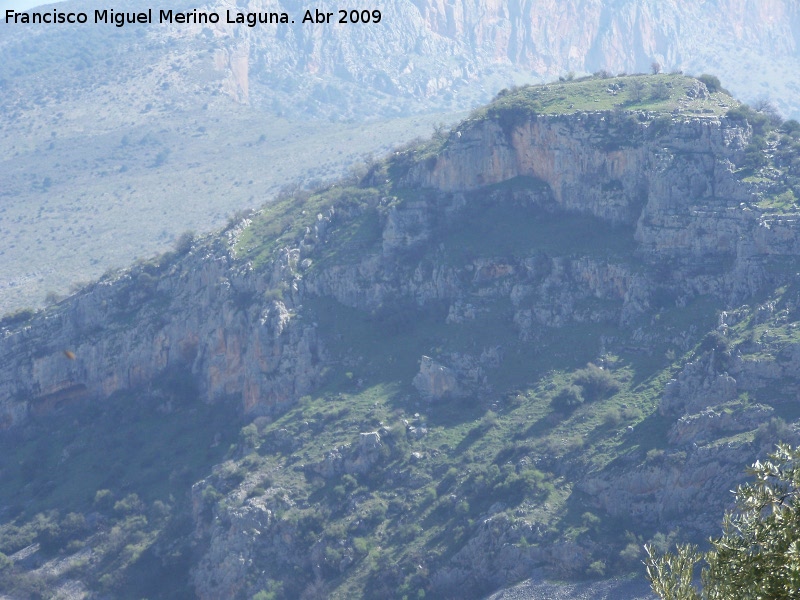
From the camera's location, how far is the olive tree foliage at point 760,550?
16547 millimetres

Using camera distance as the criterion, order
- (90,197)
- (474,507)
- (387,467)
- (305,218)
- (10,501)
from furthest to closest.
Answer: (90,197) < (305,218) < (10,501) < (387,467) < (474,507)

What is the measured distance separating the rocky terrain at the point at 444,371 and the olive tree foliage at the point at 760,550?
27.5m

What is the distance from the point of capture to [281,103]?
184 m

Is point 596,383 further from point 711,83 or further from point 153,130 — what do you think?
point 153,130

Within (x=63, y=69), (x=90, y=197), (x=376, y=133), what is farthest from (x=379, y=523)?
(x=63, y=69)

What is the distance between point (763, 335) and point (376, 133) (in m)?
104

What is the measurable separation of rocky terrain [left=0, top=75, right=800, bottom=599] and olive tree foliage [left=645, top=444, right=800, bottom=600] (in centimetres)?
2748

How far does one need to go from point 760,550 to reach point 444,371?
142 ft

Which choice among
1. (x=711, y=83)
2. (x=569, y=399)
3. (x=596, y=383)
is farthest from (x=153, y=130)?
(x=596, y=383)

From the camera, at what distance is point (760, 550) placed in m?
17.4

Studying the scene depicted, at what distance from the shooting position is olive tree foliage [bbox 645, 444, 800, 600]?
16547 millimetres

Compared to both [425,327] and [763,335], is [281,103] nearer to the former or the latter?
[425,327]

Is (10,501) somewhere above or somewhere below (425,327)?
below

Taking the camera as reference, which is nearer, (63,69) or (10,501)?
(10,501)
